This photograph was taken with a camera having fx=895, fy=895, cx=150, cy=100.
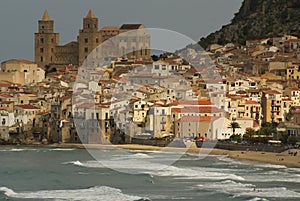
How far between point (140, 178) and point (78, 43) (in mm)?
58377

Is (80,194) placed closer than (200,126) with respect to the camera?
Yes

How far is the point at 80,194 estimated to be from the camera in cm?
3788

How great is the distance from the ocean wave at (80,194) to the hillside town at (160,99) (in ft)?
64.1

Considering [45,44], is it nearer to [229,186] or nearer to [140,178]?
[140,178]

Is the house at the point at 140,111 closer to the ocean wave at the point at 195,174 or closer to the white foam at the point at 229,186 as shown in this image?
the ocean wave at the point at 195,174

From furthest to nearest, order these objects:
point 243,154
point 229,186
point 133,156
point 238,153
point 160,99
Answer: point 160,99 < point 133,156 < point 238,153 < point 243,154 < point 229,186

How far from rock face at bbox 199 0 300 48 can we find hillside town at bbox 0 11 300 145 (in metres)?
7.18

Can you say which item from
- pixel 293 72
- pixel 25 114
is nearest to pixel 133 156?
pixel 25 114

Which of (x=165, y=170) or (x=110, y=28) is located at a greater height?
(x=110, y=28)

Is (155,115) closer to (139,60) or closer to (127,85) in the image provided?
(127,85)

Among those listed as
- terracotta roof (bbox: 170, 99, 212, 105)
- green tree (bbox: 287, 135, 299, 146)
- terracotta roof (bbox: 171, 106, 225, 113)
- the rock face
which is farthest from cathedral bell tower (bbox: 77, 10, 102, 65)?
green tree (bbox: 287, 135, 299, 146)

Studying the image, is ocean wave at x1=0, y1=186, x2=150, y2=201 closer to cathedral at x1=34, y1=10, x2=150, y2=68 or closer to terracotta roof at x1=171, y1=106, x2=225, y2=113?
terracotta roof at x1=171, y1=106, x2=225, y2=113

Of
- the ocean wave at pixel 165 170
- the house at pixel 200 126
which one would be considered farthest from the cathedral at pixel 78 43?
the ocean wave at pixel 165 170

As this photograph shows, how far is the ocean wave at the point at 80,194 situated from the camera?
120 feet
